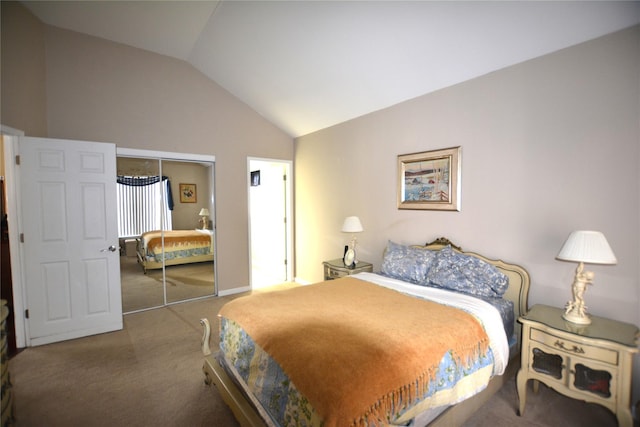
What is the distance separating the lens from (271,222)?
18.4 feet

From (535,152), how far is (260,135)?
147 inches

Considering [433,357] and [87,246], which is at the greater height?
[87,246]

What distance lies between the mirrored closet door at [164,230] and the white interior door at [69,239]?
1.20 ft

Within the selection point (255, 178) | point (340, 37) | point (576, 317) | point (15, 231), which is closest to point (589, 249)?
point (576, 317)

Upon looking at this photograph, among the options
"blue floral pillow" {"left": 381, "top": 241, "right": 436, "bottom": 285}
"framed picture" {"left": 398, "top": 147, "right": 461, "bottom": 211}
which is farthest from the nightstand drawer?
"framed picture" {"left": 398, "top": 147, "right": 461, "bottom": 211}

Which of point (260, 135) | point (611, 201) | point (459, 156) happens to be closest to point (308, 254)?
point (260, 135)

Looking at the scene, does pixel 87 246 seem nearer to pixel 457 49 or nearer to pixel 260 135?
pixel 260 135

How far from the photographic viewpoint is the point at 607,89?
1992mm

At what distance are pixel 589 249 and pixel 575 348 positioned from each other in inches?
24.7

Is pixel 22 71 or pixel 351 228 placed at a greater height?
pixel 22 71

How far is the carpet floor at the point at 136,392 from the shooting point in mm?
1957

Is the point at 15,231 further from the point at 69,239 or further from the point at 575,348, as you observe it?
the point at 575,348

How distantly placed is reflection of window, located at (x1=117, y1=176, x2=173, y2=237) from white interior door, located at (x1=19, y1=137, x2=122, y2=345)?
0.35 m

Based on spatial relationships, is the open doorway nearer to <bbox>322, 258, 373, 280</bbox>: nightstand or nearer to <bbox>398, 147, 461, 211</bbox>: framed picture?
<bbox>322, 258, 373, 280</bbox>: nightstand
